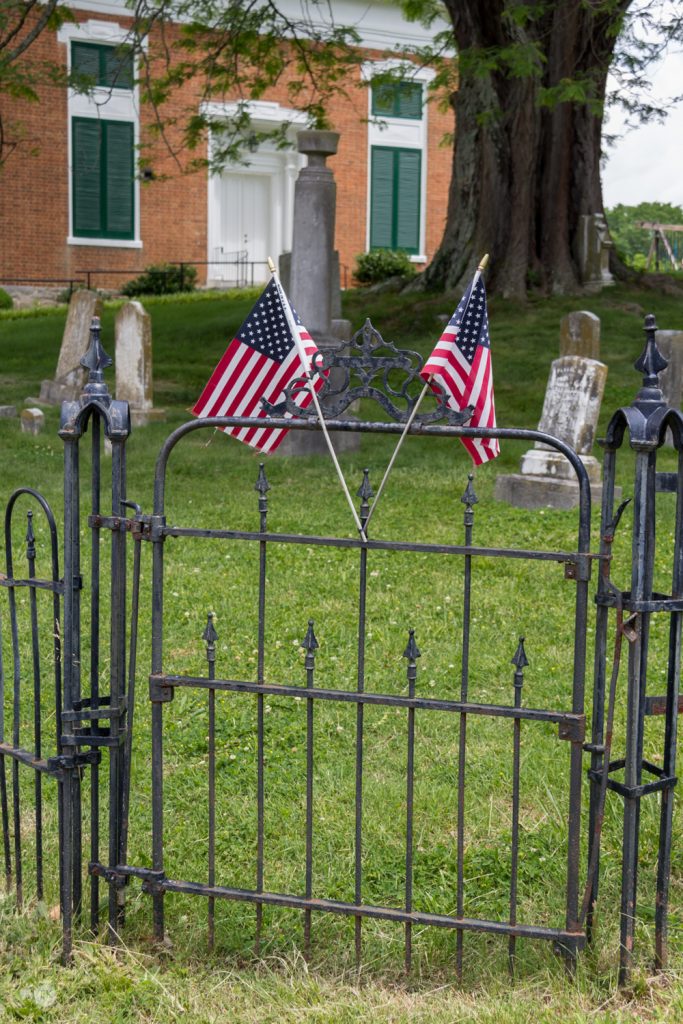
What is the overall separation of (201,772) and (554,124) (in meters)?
15.1

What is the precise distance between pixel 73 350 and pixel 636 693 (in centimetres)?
1192

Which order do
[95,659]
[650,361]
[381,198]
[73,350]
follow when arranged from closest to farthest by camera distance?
[650,361] → [95,659] → [73,350] → [381,198]

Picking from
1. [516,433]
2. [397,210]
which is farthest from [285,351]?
[397,210]

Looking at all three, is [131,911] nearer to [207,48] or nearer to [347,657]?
[347,657]

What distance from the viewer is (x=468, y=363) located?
3523mm

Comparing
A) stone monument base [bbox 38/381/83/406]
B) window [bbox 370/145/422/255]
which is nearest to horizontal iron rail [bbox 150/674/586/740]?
stone monument base [bbox 38/381/83/406]

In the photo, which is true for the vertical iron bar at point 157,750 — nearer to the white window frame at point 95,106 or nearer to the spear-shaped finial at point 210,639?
the spear-shaped finial at point 210,639

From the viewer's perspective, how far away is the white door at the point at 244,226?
1160 inches

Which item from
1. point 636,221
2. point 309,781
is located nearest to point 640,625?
point 309,781

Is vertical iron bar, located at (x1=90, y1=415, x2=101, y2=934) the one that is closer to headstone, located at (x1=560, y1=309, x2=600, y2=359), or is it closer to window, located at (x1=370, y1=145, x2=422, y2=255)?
headstone, located at (x1=560, y1=309, x2=600, y2=359)

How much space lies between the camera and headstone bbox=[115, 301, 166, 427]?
12.7 metres

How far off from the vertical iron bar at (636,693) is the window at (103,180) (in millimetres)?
25328

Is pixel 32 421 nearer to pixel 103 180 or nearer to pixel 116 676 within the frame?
pixel 116 676

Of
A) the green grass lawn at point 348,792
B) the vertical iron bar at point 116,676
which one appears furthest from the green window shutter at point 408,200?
the vertical iron bar at point 116,676
